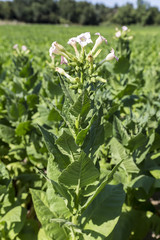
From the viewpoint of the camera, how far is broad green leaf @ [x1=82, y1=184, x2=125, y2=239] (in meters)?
1.54

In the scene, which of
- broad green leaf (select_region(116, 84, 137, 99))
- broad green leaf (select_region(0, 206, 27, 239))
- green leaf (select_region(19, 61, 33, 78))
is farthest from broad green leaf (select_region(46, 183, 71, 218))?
green leaf (select_region(19, 61, 33, 78))

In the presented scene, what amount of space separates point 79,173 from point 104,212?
477 mm

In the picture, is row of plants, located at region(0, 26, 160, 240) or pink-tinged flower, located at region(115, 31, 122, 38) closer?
row of plants, located at region(0, 26, 160, 240)

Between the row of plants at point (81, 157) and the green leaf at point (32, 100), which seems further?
the green leaf at point (32, 100)

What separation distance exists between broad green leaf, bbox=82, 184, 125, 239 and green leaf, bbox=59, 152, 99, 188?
1.02 feet

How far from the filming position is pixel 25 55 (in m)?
3.73

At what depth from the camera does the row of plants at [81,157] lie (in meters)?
1.31

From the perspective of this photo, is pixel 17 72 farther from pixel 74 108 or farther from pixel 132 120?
pixel 74 108

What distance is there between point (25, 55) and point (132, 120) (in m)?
2.18

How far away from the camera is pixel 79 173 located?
1318 mm

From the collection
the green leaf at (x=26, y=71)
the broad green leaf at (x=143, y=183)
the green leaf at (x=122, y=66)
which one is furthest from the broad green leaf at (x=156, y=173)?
the green leaf at (x=26, y=71)

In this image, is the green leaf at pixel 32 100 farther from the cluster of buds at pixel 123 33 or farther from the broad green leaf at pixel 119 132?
the cluster of buds at pixel 123 33

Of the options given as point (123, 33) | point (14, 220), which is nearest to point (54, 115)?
point (14, 220)

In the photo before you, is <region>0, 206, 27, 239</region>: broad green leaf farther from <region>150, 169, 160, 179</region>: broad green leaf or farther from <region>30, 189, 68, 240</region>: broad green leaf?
<region>150, 169, 160, 179</region>: broad green leaf
